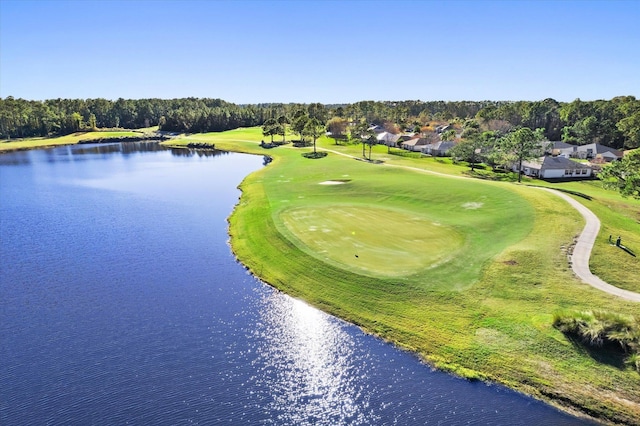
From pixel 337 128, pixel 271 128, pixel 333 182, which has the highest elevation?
pixel 271 128

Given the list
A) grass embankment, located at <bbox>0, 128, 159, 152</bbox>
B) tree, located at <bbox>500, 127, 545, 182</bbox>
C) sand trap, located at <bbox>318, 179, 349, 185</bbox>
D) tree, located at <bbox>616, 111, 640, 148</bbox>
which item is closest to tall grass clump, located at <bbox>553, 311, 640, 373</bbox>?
sand trap, located at <bbox>318, 179, 349, 185</bbox>

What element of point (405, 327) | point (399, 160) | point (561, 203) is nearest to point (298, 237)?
point (405, 327)

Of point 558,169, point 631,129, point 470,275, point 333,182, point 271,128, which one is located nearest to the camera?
point 470,275

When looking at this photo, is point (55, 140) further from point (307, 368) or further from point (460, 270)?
point (307, 368)

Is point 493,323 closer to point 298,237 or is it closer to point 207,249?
point 298,237

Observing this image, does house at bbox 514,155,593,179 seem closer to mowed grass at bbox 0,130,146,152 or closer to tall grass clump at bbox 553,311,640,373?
tall grass clump at bbox 553,311,640,373

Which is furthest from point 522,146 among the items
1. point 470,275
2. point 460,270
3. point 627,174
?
point 470,275

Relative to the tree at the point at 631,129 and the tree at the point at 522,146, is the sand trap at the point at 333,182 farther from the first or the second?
the tree at the point at 631,129

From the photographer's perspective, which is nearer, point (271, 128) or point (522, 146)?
point (522, 146)
